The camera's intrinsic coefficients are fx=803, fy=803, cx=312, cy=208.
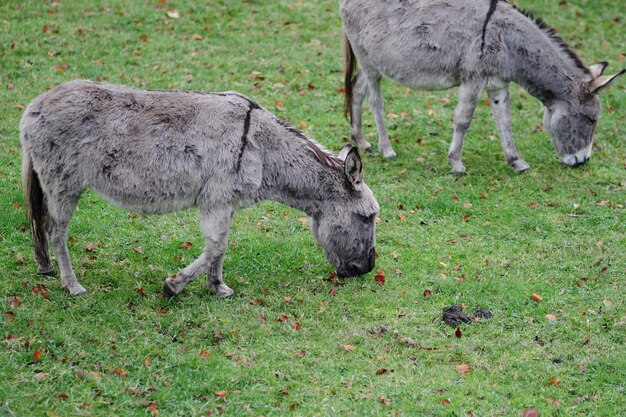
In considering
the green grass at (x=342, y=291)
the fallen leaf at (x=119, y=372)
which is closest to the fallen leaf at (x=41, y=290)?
the green grass at (x=342, y=291)

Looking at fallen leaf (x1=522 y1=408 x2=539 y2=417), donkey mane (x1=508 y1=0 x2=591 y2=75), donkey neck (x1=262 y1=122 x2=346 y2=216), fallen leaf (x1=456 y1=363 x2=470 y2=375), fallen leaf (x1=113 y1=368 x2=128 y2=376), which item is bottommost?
fallen leaf (x1=113 y1=368 x2=128 y2=376)

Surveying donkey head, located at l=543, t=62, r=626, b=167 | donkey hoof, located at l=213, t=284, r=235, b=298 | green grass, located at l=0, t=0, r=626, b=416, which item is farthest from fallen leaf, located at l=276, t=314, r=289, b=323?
donkey head, located at l=543, t=62, r=626, b=167

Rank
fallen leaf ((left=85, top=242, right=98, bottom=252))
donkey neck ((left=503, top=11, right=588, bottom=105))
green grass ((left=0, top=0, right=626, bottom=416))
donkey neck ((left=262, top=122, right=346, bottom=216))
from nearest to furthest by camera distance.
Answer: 1. green grass ((left=0, top=0, right=626, bottom=416))
2. donkey neck ((left=262, top=122, right=346, bottom=216))
3. fallen leaf ((left=85, top=242, right=98, bottom=252))
4. donkey neck ((left=503, top=11, right=588, bottom=105))

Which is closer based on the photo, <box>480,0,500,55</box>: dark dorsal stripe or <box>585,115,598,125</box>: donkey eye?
<box>480,0,500,55</box>: dark dorsal stripe

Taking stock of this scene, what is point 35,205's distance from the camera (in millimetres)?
7512

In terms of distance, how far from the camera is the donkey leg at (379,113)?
37.2 feet

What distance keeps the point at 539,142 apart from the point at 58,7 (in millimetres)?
9279

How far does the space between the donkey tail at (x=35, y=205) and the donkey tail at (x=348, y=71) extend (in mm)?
5181

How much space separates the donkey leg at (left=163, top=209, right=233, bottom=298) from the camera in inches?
290

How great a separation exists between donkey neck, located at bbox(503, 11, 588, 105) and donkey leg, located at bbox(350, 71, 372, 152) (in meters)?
2.13

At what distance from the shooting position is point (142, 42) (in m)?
14.4

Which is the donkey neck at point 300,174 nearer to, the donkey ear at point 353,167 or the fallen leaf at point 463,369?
the donkey ear at point 353,167

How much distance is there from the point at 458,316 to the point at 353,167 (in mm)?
1720

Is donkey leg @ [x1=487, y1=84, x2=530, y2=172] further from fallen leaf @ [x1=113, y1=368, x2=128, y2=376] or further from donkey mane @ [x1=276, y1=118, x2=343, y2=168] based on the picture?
fallen leaf @ [x1=113, y1=368, x2=128, y2=376]
